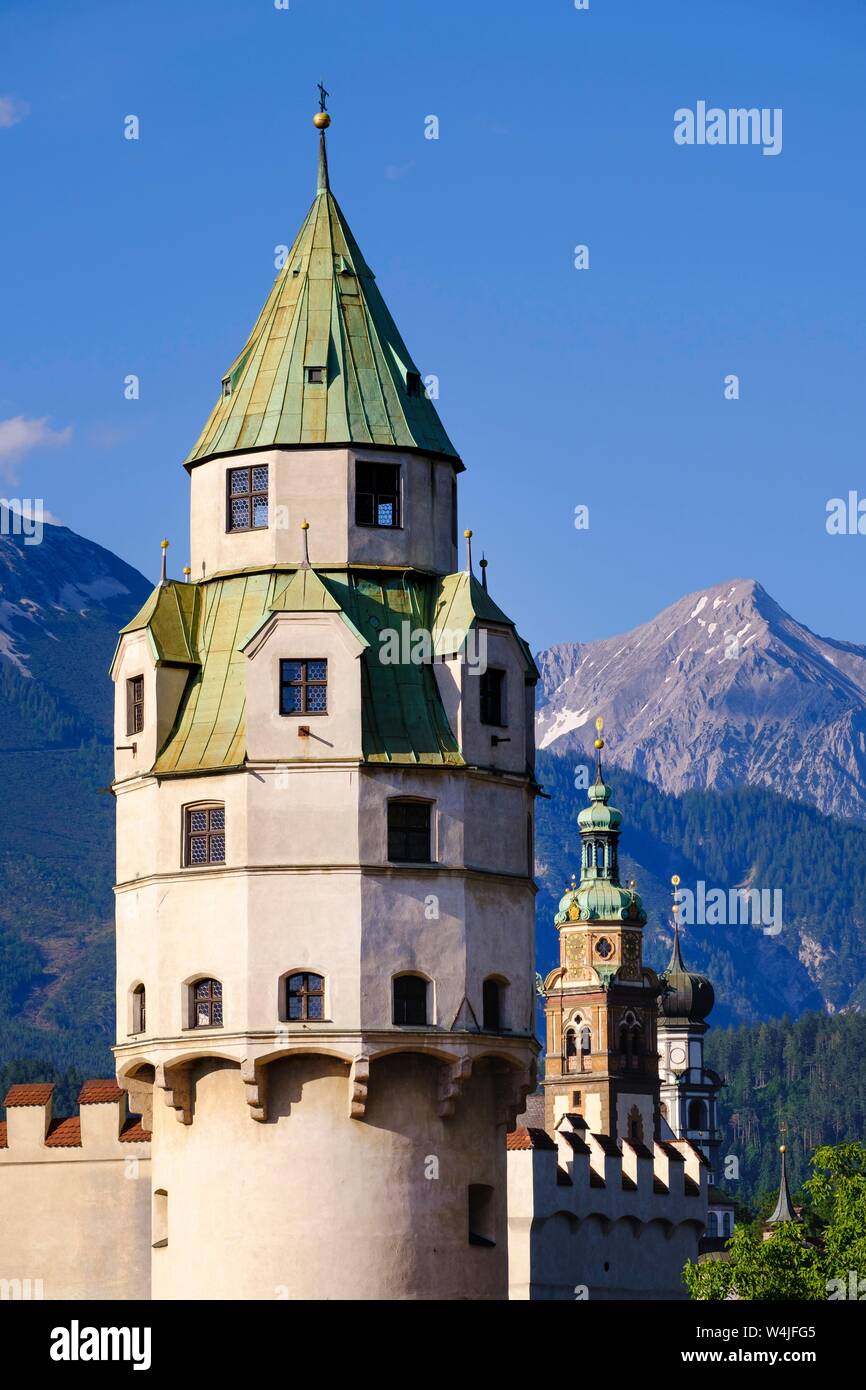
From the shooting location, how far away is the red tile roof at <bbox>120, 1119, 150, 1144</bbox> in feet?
225

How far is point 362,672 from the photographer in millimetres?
62031

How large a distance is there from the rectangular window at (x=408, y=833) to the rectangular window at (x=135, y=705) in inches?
223

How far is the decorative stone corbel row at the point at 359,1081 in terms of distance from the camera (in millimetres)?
60281

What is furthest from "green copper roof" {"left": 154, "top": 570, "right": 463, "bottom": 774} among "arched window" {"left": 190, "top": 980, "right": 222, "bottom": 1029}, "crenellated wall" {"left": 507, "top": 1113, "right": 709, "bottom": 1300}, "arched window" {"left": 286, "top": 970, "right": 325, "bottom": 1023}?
"crenellated wall" {"left": 507, "top": 1113, "right": 709, "bottom": 1300}

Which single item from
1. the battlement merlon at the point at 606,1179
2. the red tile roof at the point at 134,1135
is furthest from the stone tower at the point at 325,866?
the battlement merlon at the point at 606,1179

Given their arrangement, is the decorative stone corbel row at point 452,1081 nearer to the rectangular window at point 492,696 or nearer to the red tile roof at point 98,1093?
the rectangular window at point 492,696

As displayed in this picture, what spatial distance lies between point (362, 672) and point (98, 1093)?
13470mm

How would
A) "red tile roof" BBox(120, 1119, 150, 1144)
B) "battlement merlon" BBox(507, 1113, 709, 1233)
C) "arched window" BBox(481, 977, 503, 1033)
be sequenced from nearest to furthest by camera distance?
1. "arched window" BBox(481, 977, 503, 1033)
2. "red tile roof" BBox(120, 1119, 150, 1144)
3. "battlement merlon" BBox(507, 1113, 709, 1233)

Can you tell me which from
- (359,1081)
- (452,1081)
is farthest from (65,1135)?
(452,1081)

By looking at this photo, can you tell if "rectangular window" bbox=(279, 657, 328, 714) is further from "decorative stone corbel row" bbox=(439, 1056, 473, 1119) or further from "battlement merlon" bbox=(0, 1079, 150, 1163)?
"battlement merlon" bbox=(0, 1079, 150, 1163)

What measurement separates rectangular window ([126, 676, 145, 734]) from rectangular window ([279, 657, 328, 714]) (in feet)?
11.8

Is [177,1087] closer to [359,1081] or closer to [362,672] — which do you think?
[359,1081]

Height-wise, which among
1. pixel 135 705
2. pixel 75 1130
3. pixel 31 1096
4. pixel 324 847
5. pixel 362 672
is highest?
pixel 362 672
